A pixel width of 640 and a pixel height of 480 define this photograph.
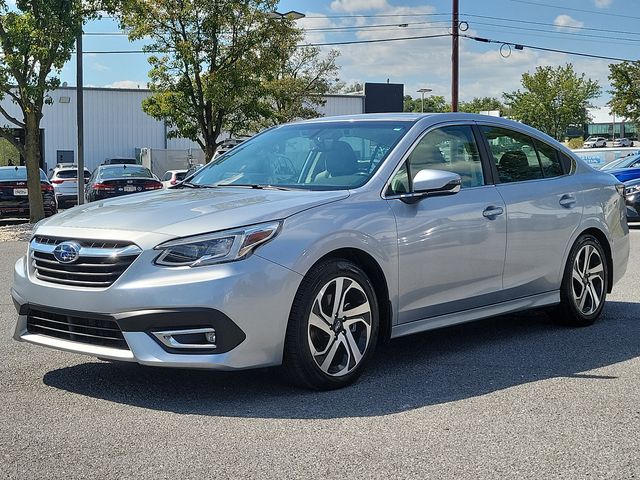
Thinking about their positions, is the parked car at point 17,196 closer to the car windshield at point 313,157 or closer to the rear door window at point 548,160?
the car windshield at point 313,157

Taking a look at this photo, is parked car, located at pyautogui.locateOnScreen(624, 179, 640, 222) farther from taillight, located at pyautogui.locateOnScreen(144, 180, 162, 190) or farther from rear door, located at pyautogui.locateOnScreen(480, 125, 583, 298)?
taillight, located at pyautogui.locateOnScreen(144, 180, 162, 190)

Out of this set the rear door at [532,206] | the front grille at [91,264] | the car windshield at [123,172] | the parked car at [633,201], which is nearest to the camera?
the front grille at [91,264]

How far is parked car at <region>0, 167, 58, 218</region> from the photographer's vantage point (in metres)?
19.2

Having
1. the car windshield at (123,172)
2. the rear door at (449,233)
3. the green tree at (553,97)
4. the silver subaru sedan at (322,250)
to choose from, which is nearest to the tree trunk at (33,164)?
the car windshield at (123,172)

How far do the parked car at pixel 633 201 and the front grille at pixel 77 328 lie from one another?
1355 centimetres

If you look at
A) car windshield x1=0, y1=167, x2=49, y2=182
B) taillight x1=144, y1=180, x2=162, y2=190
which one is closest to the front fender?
car windshield x1=0, y1=167, x2=49, y2=182

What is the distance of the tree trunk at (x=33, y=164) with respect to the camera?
18.4 meters

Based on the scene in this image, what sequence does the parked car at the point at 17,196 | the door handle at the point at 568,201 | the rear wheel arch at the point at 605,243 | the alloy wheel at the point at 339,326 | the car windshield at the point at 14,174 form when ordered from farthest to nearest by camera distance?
the car windshield at the point at 14,174 < the parked car at the point at 17,196 < the rear wheel arch at the point at 605,243 < the door handle at the point at 568,201 < the alloy wheel at the point at 339,326

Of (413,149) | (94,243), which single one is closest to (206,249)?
(94,243)

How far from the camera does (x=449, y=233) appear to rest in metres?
5.50

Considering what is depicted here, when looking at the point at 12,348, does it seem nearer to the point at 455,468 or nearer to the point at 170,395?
the point at 170,395

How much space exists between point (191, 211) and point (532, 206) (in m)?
2.71

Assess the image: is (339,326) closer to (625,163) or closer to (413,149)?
(413,149)

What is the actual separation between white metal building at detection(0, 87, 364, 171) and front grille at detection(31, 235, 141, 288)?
165 ft
